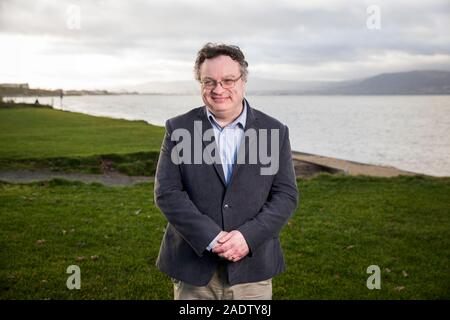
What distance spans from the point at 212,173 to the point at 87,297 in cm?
367

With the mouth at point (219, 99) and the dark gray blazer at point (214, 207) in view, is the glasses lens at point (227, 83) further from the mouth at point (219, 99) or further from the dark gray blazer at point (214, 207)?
the dark gray blazer at point (214, 207)

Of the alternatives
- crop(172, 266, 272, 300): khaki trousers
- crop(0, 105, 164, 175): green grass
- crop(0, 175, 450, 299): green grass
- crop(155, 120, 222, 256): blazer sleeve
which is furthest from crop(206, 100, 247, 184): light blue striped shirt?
crop(0, 105, 164, 175): green grass

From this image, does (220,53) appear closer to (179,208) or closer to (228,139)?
(228,139)

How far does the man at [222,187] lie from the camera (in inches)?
131

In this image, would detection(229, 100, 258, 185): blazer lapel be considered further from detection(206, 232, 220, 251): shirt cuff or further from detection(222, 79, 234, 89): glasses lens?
detection(206, 232, 220, 251): shirt cuff

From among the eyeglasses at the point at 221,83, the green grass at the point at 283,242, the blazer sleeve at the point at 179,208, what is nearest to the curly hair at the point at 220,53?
the eyeglasses at the point at 221,83

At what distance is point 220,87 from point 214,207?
35.4 inches

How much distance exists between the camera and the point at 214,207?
3.40 m

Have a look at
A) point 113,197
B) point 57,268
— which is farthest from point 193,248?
point 113,197

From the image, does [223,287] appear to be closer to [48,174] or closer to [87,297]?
[87,297]

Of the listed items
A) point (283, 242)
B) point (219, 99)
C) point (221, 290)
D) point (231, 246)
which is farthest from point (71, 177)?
point (231, 246)

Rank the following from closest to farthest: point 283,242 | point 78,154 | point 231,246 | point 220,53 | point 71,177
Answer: point 231,246, point 220,53, point 283,242, point 71,177, point 78,154

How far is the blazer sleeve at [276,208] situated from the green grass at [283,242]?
313cm

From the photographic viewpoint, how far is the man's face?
3.32m
